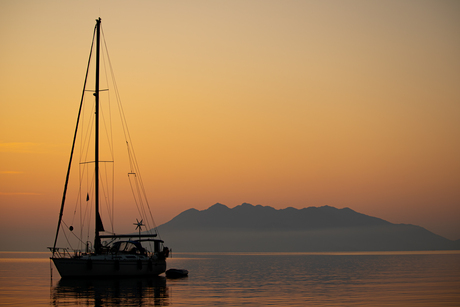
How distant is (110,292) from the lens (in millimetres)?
44625

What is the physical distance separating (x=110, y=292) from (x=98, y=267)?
8.73 metres

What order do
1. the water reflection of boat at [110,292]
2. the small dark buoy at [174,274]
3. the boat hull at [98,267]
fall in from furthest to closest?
the small dark buoy at [174,274] → the boat hull at [98,267] → the water reflection of boat at [110,292]

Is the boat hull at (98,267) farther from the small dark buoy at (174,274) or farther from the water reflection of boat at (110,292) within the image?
the small dark buoy at (174,274)

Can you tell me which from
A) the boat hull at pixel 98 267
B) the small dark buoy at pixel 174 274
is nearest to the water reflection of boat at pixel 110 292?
the boat hull at pixel 98 267

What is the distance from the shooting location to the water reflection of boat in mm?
37969

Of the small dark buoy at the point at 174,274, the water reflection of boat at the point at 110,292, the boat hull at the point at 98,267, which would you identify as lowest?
the small dark buoy at the point at 174,274

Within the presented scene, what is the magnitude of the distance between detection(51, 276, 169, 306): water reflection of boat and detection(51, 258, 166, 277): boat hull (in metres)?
0.60

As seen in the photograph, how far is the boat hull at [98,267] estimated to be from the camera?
171ft

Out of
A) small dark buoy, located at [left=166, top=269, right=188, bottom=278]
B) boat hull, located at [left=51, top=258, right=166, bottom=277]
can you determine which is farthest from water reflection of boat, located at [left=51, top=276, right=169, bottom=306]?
small dark buoy, located at [left=166, top=269, right=188, bottom=278]

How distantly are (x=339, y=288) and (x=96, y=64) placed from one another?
3471 cm

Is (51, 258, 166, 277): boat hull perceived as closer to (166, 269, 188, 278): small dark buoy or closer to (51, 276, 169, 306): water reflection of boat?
(51, 276, 169, 306): water reflection of boat

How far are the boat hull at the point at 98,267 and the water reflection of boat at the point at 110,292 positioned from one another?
0.60 m

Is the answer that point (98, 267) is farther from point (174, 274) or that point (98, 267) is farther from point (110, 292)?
point (174, 274)

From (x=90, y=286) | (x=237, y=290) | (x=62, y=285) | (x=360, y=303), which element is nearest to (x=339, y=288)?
(x=237, y=290)
